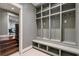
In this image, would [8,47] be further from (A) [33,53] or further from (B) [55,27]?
(B) [55,27]

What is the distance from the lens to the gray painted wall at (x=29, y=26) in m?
1.57

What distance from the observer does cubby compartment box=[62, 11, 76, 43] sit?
1.44 meters

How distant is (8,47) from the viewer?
178cm

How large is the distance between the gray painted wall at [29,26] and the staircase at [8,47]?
0.25 m

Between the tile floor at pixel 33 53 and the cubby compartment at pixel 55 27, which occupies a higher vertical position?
the cubby compartment at pixel 55 27

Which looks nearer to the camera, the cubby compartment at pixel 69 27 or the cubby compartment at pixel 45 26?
the cubby compartment at pixel 69 27

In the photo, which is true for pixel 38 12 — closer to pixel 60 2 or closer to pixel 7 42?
pixel 60 2

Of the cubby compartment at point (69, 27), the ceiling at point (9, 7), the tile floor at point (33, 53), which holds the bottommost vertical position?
the tile floor at point (33, 53)

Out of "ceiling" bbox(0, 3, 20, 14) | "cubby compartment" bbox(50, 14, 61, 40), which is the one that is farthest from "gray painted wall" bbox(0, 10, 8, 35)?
"cubby compartment" bbox(50, 14, 61, 40)

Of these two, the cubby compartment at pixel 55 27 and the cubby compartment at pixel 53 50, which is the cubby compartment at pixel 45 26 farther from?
the cubby compartment at pixel 53 50

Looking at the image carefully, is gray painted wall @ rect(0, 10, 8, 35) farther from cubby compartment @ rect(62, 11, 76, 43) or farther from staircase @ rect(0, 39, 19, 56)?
cubby compartment @ rect(62, 11, 76, 43)

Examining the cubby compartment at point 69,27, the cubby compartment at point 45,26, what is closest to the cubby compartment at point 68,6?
the cubby compartment at point 69,27

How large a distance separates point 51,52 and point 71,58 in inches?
15.6

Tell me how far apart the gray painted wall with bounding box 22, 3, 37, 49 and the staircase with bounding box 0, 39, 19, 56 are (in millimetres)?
251
